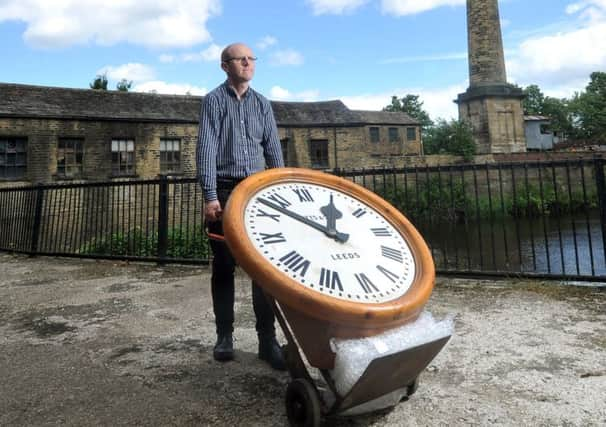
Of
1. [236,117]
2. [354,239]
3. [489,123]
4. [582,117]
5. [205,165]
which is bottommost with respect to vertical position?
[354,239]

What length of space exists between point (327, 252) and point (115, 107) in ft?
64.2

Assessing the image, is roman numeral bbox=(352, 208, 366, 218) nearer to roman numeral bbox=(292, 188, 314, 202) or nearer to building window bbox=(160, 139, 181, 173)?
roman numeral bbox=(292, 188, 314, 202)

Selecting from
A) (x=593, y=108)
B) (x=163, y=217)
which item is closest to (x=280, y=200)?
(x=163, y=217)

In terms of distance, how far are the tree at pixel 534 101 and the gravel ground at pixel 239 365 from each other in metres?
58.8

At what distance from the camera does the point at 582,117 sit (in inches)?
1825

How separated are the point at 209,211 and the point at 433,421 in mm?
1364

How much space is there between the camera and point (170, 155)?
18.8 m

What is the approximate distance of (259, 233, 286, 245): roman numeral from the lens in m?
1.50

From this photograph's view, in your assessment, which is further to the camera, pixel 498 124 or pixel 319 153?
pixel 498 124

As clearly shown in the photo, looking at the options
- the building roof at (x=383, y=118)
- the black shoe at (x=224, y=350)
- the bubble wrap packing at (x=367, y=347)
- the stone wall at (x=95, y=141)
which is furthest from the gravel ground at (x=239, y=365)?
the building roof at (x=383, y=118)

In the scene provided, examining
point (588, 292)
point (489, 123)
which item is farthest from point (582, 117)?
point (588, 292)

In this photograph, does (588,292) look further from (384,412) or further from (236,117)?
(236,117)

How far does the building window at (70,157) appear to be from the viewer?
16.7 meters

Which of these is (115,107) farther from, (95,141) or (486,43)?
(486,43)
